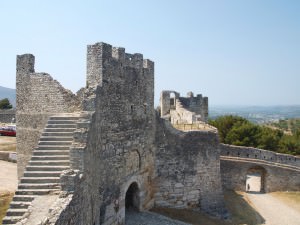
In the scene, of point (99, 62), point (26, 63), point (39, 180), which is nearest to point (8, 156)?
point (26, 63)

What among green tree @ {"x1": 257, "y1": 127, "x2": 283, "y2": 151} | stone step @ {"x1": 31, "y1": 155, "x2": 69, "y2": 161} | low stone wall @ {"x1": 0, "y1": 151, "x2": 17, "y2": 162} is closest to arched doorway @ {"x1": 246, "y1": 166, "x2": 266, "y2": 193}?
green tree @ {"x1": 257, "y1": 127, "x2": 283, "y2": 151}

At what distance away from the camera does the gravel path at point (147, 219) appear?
15.1 meters

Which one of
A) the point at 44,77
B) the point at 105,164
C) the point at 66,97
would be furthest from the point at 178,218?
the point at 44,77

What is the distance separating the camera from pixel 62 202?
8891 millimetres

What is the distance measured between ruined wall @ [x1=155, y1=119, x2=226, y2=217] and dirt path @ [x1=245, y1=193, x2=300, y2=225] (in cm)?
331

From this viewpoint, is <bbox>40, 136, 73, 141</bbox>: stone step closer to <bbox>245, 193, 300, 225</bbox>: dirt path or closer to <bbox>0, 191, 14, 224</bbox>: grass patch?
<bbox>0, 191, 14, 224</bbox>: grass patch

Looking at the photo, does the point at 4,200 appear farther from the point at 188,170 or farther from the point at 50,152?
the point at 188,170

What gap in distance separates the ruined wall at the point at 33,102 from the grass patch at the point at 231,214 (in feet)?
22.8

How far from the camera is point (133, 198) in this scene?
655 inches

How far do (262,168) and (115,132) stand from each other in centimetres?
1699

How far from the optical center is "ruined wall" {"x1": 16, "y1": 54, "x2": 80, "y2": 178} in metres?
14.2

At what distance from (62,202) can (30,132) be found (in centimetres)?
707

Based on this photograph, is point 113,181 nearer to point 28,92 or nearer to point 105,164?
point 105,164

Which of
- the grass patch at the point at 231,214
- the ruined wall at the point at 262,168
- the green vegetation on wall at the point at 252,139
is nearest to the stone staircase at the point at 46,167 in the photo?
the grass patch at the point at 231,214
